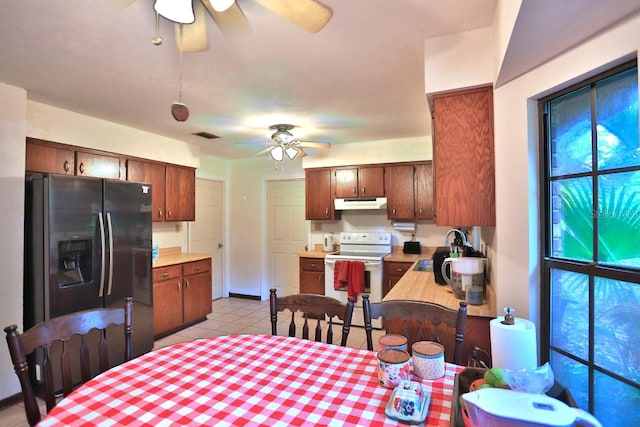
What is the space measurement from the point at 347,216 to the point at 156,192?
2509mm

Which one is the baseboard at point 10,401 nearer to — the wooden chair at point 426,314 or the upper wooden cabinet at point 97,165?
the upper wooden cabinet at point 97,165

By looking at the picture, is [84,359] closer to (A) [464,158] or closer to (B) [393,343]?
(B) [393,343]

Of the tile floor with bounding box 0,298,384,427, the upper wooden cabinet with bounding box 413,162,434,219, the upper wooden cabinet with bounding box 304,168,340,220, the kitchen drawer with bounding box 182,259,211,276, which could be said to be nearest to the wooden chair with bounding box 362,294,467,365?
the tile floor with bounding box 0,298,384,427

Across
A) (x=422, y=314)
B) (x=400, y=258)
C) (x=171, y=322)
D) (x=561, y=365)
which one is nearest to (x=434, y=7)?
(x=422, y=314)

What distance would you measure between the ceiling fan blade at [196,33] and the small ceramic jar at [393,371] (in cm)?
167

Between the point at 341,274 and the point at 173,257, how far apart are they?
2151 millimetres

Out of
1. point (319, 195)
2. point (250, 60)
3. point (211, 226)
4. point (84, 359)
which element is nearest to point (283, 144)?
point (319, 195)

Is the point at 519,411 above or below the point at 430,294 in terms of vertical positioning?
above

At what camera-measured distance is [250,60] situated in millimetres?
2137

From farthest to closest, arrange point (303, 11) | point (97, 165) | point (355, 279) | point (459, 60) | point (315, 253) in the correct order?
point (315, 253) < point (355, 279) < point (97, 165) < point (459, 60) < point (303, 11)

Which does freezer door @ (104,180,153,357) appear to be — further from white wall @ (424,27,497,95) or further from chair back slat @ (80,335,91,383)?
white wall @ (424,27,497,95)

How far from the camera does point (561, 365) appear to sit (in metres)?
1.58

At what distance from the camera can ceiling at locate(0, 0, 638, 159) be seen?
1617 millimetres

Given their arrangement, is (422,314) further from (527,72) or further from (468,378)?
(527,72)
